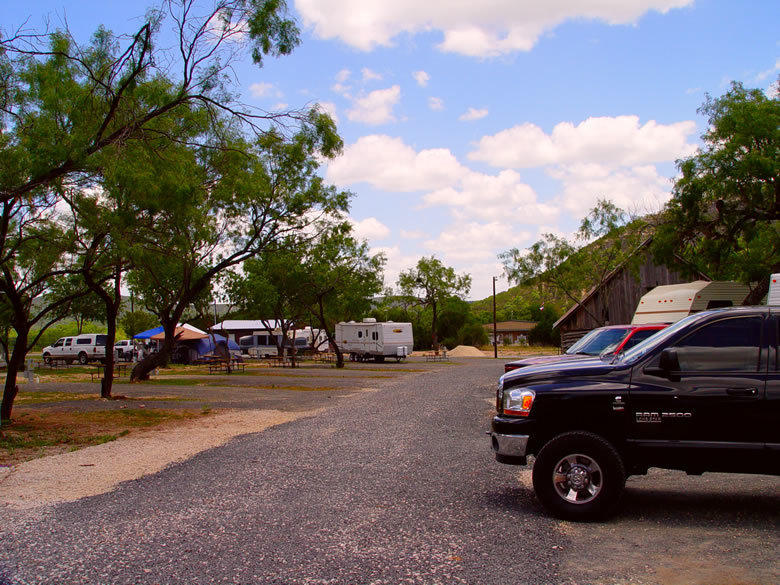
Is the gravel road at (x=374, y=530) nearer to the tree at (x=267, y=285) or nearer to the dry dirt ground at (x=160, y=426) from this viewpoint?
the dry dirt ground at (x=160, y=426)

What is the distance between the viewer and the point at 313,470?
325 inches

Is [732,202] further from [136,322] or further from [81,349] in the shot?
[136,322]

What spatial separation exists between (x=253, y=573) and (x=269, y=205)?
21.0 metres

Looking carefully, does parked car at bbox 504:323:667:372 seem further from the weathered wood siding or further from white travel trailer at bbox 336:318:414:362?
white travel trailer at bbox 336:318:414:362

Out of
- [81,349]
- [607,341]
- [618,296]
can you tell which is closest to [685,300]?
[607,341]

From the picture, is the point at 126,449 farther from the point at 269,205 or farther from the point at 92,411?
the point at 269,205

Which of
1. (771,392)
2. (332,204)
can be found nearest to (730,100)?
(332,204)

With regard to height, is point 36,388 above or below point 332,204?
below

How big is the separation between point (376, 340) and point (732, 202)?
29618 millimetres

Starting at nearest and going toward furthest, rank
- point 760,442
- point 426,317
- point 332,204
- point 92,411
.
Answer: point 760,442
point 92,411
point 332,204
point 426,317

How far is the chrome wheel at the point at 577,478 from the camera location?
5900mm

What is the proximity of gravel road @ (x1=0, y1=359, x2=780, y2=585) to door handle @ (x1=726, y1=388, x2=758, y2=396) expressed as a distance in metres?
1.08

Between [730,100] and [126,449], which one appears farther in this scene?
[730,100]

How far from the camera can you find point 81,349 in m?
47.8
